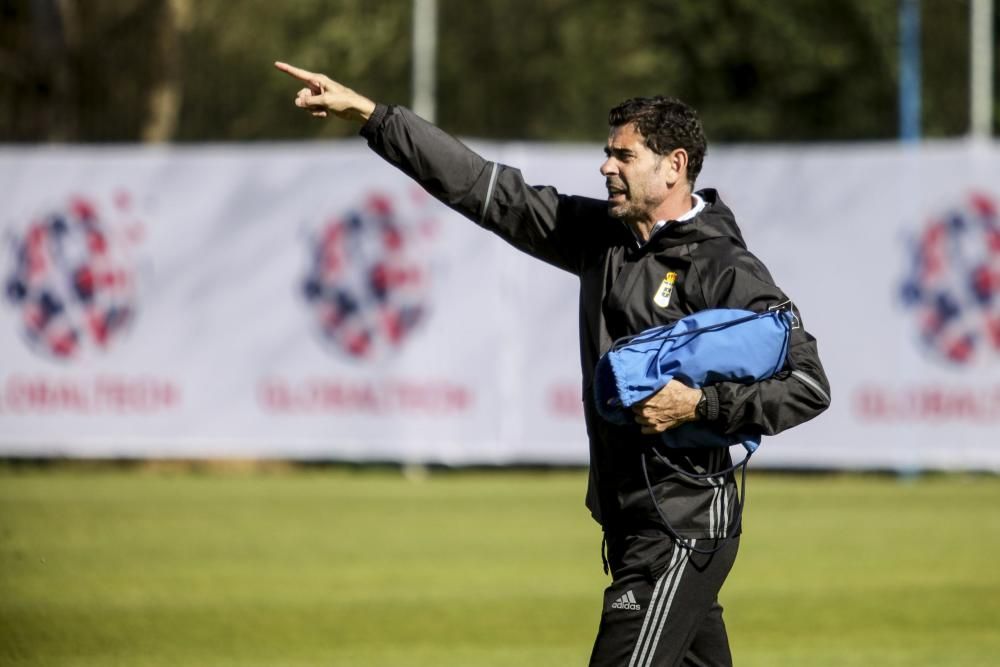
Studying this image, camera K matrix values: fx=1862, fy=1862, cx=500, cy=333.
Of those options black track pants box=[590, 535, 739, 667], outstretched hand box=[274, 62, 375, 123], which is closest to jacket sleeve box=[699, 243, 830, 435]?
black track pants box=[590, 535, 739, 667]

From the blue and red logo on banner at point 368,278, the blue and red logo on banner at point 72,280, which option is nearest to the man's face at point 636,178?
the blue and red logo on banner at point 368,278

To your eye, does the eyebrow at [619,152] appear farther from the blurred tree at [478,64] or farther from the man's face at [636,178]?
the blurred tree at [478,64]

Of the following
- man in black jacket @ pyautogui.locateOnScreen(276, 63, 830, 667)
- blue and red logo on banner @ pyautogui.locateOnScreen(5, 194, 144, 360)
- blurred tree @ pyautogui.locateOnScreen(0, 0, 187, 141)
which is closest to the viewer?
man in black jacket @ pyautogui.locateOnScreen(276, 63, 830, 667)

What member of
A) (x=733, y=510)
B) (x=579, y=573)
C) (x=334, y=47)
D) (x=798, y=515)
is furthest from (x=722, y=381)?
(x=334, y=47)

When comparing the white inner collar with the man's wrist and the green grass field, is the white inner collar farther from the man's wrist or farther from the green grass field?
the green grass field

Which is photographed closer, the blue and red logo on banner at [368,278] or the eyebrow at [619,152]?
the eyebrow at [619,152]

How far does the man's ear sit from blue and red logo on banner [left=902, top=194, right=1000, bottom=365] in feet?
41.6

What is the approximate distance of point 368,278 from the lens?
63.1ft

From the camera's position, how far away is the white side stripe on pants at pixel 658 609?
558 centimetres

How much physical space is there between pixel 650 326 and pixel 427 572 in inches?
295

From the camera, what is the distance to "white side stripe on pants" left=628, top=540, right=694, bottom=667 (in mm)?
5582

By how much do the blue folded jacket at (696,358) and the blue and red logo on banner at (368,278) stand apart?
530 inches

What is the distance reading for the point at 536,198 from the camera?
6.09 m

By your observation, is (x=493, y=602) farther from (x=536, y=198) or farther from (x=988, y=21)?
(x=988, y=21)
